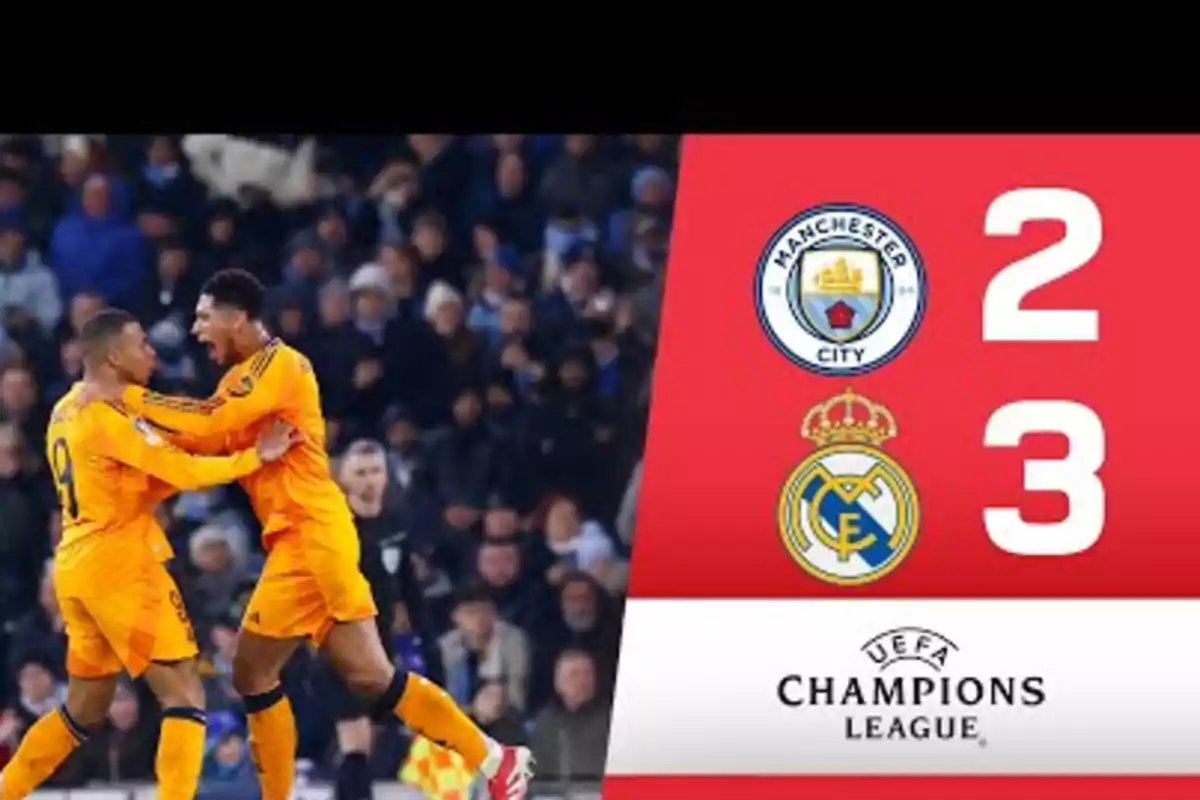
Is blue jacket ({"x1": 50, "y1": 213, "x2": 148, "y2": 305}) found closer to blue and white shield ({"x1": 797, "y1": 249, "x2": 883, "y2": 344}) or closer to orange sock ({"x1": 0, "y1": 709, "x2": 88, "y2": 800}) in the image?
orange sock ({"x1": 0, "y1": 709, "x2": 88, "y2": 800})

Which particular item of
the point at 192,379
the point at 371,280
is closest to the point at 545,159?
the point at 371,280

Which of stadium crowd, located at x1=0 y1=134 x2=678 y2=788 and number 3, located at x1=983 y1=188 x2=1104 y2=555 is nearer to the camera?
number 3, located at x1=983 y1=188 x2=1104 y2=555

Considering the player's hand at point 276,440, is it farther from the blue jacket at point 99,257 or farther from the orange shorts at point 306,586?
the blue jacket at point 99,257

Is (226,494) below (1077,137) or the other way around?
below

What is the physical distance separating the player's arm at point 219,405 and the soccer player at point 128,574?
6 cm

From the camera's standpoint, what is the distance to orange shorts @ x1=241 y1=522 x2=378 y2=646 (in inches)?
399

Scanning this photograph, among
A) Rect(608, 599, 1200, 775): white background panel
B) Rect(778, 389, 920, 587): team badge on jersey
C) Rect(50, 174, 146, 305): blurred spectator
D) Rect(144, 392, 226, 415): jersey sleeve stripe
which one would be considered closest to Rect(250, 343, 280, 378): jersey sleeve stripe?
Rect(144, 392, 226, 415): jersey sleeve stripe

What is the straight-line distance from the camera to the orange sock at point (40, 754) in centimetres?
1020

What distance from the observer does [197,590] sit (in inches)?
402

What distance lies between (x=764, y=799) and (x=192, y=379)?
99.2 inches

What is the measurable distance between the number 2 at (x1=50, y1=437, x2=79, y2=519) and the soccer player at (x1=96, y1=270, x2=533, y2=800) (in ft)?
0.91

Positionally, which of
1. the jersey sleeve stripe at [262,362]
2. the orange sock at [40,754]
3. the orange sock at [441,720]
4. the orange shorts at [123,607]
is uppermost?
the jersey sleeve stripe at [262,362]

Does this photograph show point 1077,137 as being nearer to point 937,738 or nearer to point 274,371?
point 937,738

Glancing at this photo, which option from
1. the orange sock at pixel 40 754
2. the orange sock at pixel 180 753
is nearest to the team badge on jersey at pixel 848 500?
the orange sock at pixel 180 753
